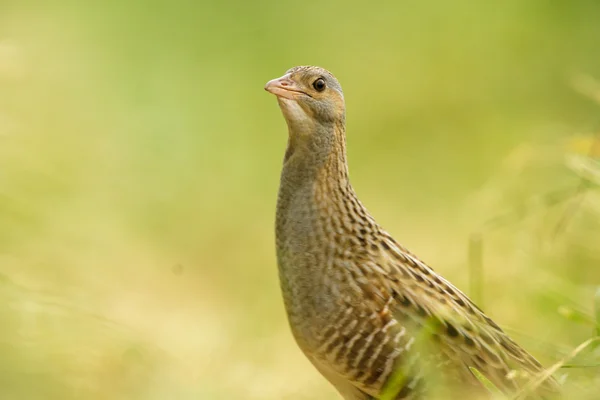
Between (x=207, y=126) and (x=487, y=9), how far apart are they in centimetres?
279

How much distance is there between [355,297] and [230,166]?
5536mm

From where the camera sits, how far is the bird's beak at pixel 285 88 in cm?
357

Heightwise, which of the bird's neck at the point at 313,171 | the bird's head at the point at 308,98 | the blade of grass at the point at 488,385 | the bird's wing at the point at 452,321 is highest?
the bird's head at the point at 308,98

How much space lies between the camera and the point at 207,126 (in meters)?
9.09

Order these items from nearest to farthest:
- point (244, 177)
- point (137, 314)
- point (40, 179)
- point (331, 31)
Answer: point (40, 179) < point (137, 314) < point (244, 177) < point (331, 31)

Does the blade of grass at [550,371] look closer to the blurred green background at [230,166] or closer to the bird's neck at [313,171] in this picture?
the blurred green background at [230,166]

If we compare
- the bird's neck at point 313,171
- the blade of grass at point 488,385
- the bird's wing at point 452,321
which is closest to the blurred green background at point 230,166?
the bird's wing at point 452,321

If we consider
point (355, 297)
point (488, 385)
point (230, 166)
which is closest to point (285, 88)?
point (355, 297)

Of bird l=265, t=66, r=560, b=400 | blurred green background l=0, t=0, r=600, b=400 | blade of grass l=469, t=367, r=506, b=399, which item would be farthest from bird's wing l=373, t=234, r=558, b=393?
blade of grass l=469, t=367, r=506, b=399

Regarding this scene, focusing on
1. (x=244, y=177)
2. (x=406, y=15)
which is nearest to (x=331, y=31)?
(x=406, y=15)

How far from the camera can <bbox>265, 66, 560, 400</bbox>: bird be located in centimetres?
329

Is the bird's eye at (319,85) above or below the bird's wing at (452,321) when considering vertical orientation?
above

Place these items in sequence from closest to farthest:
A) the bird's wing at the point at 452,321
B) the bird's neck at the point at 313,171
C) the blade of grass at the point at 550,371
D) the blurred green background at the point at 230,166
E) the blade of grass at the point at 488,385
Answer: the blade of grass at the point at 550,371, the blade of grass at the point at 488,385, the bird's wing at the point at 452,321, the bird's neck at the point at 313,171, the blurred green background at the point at 230,166

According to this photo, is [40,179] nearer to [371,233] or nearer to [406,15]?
[371,233]
